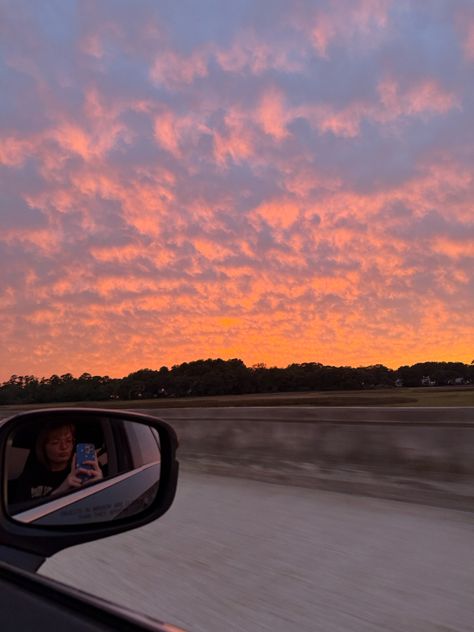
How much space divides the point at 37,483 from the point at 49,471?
0.24ft

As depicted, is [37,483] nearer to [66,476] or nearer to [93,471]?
[66,476]

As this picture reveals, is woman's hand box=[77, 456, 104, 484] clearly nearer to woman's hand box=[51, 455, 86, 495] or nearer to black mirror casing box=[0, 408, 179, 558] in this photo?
woman's hand box=[51, 455, 86, 495]

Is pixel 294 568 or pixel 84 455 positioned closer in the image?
pixel 84 455

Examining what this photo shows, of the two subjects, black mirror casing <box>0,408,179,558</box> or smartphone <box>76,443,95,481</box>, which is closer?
black mirror casing <box>0,408,179,558</box>

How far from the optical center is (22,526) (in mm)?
2348

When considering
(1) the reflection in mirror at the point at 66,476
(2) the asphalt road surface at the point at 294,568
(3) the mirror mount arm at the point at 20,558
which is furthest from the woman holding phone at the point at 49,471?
(2) the asphalt road surface at the point at 294,568

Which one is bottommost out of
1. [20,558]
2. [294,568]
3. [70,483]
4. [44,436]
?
[294,568]

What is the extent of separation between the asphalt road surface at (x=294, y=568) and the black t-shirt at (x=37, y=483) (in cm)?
150

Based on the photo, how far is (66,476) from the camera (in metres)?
2.58

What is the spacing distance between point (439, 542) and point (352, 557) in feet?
2.87

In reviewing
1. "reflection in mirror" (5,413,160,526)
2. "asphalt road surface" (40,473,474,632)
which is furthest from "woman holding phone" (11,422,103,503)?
"asphalt road surface" (40,473,474,632)

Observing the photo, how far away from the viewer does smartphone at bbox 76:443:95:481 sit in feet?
8.76

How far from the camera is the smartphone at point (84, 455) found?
2670mm

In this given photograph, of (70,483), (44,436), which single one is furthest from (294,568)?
(44,436)
